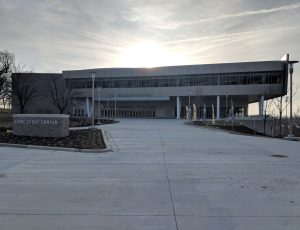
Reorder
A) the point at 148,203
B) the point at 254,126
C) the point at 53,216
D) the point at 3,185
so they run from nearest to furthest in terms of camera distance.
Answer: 1. the point at 53,216
2. the point at 148,203
3. the point at 3,185
4. the point at 254,126

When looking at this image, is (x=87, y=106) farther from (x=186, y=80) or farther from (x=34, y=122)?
(x=34, y=122)

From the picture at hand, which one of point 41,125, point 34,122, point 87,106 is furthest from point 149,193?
point 87,106

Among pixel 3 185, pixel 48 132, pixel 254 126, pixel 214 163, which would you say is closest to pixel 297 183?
pixel 214 163

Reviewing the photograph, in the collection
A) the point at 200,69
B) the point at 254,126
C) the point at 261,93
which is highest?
the point at 200,69

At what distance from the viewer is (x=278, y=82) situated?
78250mm

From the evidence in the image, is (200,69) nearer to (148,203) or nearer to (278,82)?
(278,82)

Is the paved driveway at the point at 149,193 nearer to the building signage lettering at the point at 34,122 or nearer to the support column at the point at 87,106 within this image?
the building signage lettering at the point at 34,122

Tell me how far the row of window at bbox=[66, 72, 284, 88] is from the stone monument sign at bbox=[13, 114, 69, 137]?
64.0m

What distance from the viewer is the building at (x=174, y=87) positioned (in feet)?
258

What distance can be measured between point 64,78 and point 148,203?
9040cm

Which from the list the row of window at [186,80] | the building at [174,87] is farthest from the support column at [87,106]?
the row of window at [186,80]

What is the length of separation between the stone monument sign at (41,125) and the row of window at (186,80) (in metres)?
64.0

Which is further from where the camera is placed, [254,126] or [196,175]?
[254,126]

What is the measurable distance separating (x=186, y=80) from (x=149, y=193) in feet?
253
